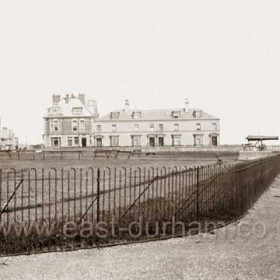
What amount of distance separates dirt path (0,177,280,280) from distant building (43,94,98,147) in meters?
74.8

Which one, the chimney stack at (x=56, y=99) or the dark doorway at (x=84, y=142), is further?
the chimney stack at (x=56, y=99)

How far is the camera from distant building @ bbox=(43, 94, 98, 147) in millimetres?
82250

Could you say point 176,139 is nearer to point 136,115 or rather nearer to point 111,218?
point 136,115

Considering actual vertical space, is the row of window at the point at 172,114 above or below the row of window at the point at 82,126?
above

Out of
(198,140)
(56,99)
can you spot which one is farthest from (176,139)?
(56,99)

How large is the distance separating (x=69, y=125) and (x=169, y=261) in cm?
7751

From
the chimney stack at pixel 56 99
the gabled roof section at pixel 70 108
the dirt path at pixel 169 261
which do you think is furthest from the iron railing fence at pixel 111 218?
the chimney stack at pixel 56 99

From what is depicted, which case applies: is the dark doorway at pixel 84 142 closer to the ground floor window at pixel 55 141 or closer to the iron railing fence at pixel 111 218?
the ground floor window at pixel 55 141

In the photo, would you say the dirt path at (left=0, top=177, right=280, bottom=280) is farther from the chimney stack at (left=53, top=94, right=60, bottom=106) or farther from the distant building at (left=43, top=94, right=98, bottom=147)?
the chimney stack at (left=53, top=94, right=60, bottom=106)

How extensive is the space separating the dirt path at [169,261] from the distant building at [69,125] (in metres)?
74.8

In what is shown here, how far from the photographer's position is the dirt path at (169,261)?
6109mm

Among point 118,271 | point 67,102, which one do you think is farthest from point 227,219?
point 67,102

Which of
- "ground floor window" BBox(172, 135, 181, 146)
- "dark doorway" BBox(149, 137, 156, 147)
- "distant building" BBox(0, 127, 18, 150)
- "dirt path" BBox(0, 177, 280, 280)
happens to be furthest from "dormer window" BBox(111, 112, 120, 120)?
"dirt path" BBox(0, 177, 280, 280)

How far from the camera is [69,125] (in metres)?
82.7
